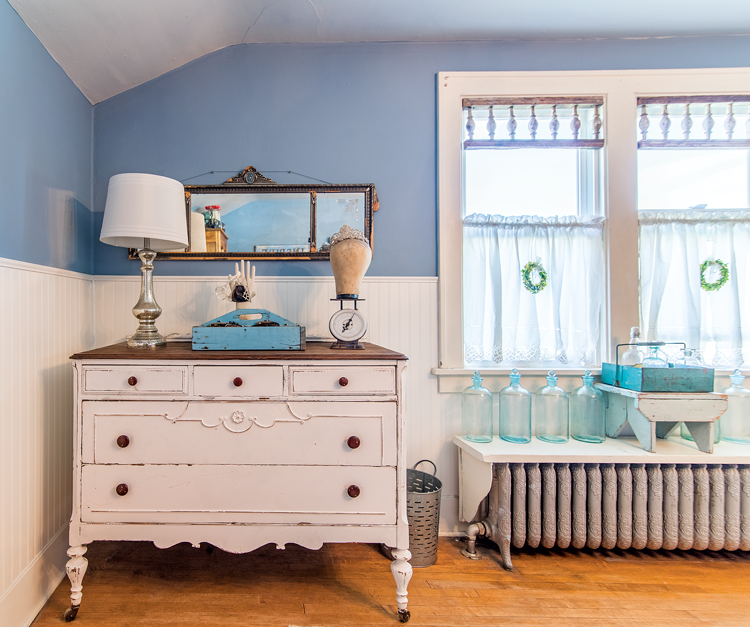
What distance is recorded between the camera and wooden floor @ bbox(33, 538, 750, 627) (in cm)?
157

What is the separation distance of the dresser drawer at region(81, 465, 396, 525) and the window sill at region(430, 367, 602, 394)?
791mm

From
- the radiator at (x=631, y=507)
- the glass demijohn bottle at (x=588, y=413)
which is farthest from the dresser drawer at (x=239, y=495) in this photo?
the glass demijohn bottle at (x=588, y=413)

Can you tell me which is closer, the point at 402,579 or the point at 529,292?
the point at 402,579

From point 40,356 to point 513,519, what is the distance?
7.83ft

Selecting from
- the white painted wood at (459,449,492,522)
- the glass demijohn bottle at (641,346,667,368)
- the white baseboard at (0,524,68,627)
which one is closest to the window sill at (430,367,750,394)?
the glass demijohn bottle at (641,346,667,368)

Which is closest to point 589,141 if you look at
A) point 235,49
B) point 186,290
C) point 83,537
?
point 235,49

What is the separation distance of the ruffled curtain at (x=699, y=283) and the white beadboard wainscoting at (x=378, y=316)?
133 cm

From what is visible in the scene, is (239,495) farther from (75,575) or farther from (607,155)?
(607,155)

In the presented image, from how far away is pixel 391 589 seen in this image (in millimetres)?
1744

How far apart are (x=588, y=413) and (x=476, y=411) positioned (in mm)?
626

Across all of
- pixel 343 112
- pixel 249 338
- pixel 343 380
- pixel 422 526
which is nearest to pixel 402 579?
pixel 422 526

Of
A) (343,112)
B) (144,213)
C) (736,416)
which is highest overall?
(343,112)

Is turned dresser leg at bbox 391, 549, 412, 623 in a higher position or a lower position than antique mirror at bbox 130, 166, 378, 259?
lower

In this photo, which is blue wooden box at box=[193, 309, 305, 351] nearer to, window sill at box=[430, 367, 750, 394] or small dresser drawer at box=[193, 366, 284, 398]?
small dresser drawer at box=[193, 366, 284, 398]
